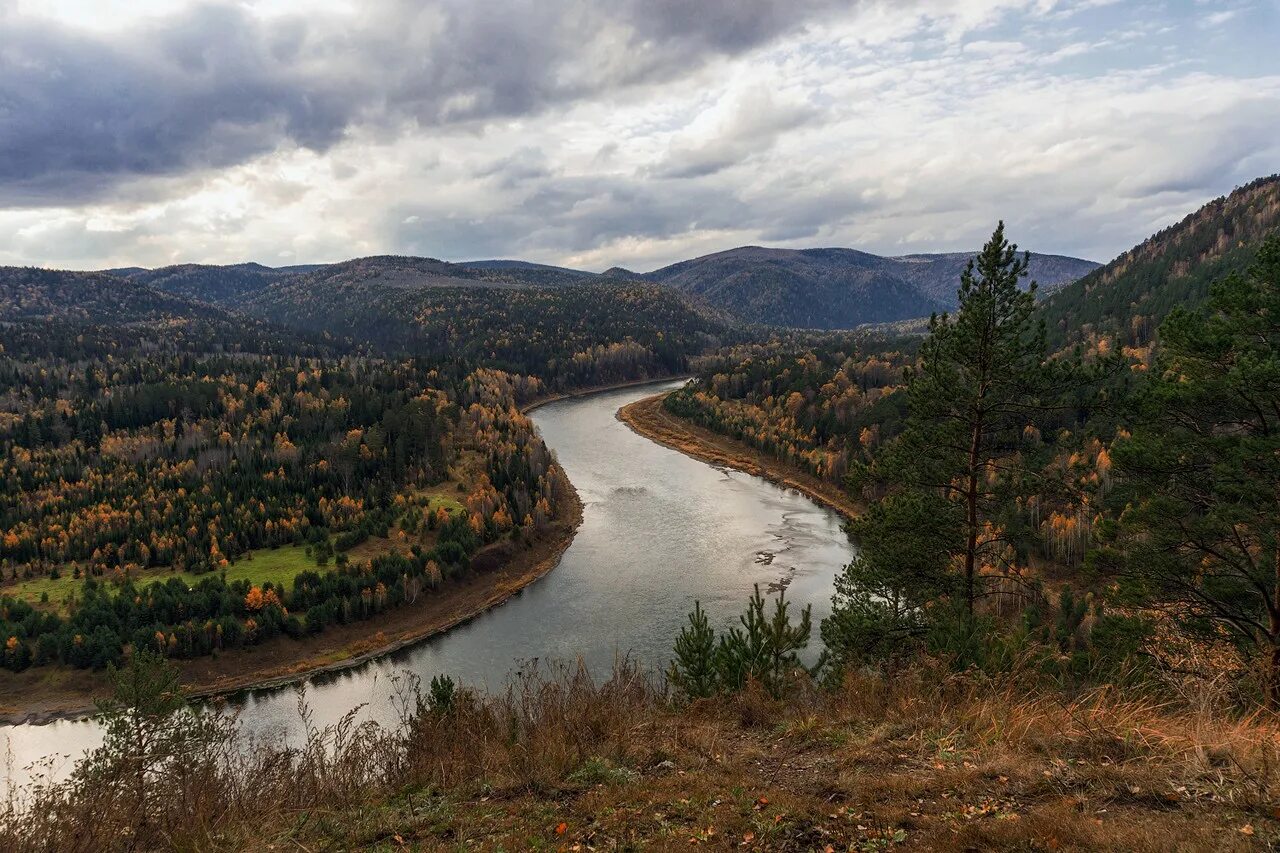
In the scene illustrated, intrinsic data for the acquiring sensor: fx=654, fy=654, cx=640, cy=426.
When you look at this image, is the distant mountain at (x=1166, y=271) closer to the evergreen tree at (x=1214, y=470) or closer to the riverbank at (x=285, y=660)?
the riverbank at (x=285, y=660)

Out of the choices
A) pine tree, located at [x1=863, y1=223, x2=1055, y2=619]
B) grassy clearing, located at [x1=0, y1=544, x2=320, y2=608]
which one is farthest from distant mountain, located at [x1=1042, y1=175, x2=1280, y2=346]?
grassy clearing, located at [x1=0, y1=544, x2=320, y2=608]

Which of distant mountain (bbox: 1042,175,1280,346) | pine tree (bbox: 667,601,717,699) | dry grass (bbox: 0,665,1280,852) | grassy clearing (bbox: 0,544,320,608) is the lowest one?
grassy clearing (bbox: 0,544,320,608)

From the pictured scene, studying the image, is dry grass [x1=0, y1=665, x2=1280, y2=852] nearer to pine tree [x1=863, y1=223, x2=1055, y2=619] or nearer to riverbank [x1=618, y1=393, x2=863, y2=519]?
pine tree [x1=863, y1=223, x2=1055, y2=619]

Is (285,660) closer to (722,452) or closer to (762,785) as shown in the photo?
(762,785)

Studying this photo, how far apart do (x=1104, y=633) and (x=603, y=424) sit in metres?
142

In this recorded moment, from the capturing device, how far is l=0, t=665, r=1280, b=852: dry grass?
722 cm

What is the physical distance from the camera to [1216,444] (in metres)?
15.3

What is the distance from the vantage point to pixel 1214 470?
15.1 m

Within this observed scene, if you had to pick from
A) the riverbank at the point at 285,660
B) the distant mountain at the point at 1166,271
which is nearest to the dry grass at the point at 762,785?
the riverbank at the point at 285,660

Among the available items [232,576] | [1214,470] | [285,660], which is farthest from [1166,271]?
[232,576]

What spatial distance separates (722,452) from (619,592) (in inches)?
2664

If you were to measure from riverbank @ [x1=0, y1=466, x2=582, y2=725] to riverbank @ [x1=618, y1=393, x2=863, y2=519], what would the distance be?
4628cm

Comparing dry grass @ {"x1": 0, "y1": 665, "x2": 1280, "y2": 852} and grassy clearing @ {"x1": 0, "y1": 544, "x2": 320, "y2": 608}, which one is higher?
dry grass @ {"x1": 0, "y1": 665, "x2": 1280, "y2": 852}

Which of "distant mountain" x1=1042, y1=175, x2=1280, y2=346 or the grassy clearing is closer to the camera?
the grassy clearing
